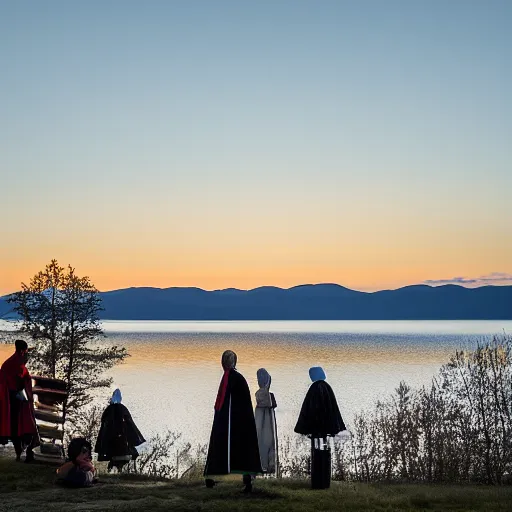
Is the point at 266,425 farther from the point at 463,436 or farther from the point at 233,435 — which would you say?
the point at 463,436

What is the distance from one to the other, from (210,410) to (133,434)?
39.5 metres

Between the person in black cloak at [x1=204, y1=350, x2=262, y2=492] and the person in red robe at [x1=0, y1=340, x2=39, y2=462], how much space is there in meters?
5.76

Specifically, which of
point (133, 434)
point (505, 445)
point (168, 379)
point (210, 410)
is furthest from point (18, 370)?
point (168, 379)

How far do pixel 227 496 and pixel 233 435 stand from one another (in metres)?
1.32

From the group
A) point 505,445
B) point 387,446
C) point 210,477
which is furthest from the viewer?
point 387,446

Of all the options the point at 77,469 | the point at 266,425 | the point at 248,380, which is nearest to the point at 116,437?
the point at 77,469

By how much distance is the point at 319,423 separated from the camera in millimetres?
17844

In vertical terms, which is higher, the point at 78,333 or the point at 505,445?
the point at 78,333

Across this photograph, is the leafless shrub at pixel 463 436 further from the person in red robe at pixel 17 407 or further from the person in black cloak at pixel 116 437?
the person in red robe at pixel 17 407

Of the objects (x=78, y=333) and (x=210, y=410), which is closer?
(x=78, y=333)

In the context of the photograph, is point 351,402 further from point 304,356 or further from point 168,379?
point 304,356

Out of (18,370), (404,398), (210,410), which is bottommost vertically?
(210,410)

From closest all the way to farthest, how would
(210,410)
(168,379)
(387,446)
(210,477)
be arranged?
(210,477) → (387,446) → (210,410) → (168,379)

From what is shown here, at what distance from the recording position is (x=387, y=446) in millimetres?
28188
